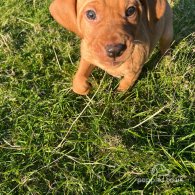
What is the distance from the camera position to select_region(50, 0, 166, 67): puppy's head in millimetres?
2904

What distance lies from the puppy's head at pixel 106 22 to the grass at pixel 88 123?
0.63 meters

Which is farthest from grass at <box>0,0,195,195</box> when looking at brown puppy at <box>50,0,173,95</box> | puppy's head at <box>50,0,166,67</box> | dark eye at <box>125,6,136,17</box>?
dark eye at <box>125,6,136,17</box>

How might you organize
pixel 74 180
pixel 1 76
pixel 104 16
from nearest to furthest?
pixel 104 16 → pixel 74 180 → pixel 1 76

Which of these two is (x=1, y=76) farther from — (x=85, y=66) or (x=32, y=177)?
(x=32, y=177)

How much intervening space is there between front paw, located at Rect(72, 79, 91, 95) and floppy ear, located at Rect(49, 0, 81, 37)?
562mm

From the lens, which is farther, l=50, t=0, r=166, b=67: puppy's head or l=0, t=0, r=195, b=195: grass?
l=0, t=0, r=195, b=195: grass

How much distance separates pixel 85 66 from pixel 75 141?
60 cm

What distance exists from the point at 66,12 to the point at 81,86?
2.41 feet

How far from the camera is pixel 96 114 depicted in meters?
3.65

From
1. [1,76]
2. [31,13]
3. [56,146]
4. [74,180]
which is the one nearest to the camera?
[74,180]

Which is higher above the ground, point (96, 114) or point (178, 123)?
point (178, 123)

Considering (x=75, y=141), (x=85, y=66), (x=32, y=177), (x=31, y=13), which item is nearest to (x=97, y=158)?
(x=75, y=141)

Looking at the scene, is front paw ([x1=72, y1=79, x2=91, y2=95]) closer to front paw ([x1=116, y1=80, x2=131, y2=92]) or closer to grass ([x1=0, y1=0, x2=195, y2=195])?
grass ([x1=0, y1=0, x2=195, y2=195])

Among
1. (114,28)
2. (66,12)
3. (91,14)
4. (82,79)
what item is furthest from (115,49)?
(82,79)
